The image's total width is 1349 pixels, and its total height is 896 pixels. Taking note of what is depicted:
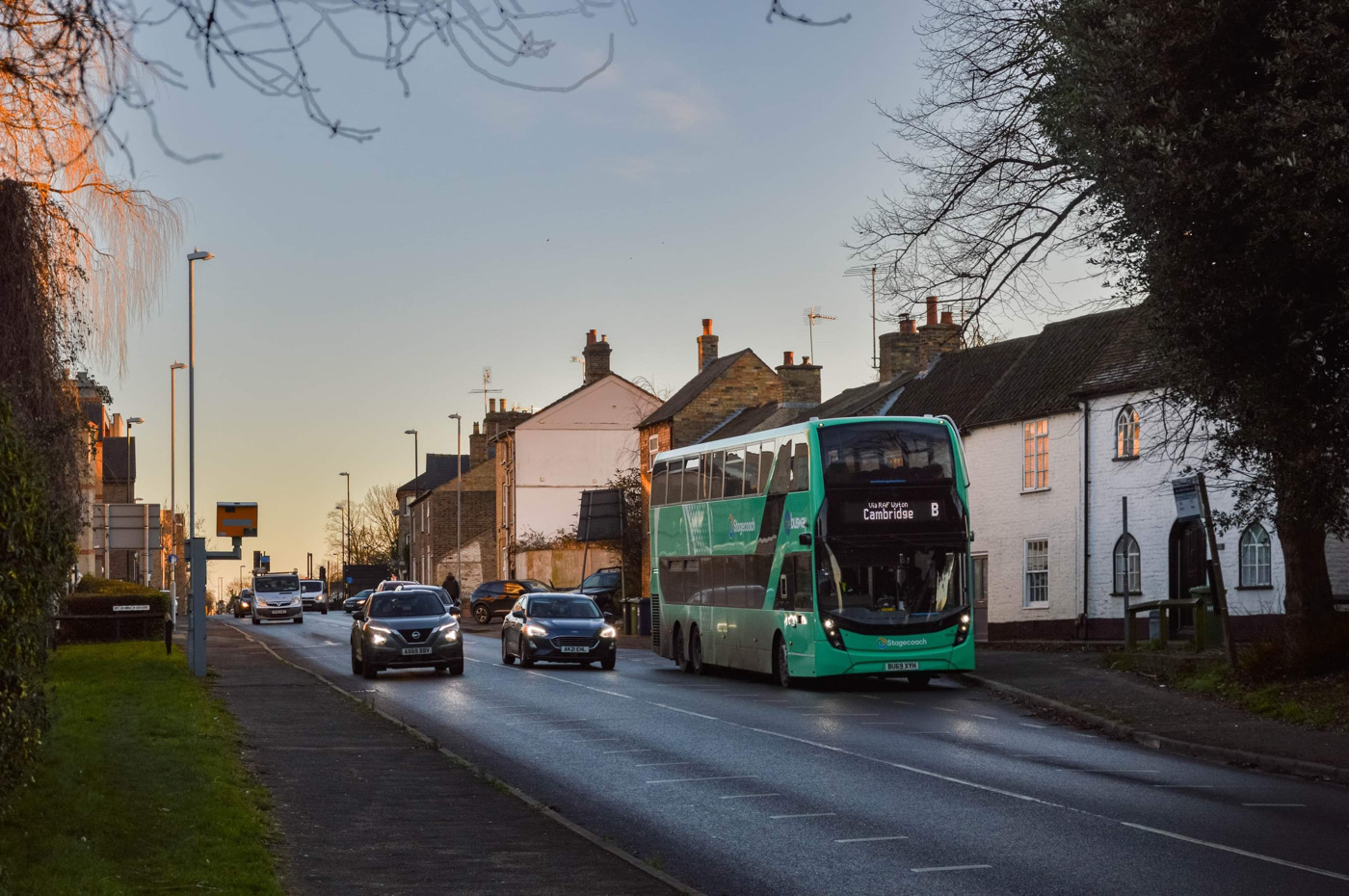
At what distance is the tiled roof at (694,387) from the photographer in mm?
65812

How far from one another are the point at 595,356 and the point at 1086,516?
46.4m

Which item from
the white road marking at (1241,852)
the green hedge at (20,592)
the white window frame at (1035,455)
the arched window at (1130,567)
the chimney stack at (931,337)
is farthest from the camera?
the chimney stack at (931,337)

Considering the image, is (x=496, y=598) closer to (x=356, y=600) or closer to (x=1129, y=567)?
(x=356, y=600)

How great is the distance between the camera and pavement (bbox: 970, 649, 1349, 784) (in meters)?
15.3

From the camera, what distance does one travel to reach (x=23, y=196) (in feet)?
53.7

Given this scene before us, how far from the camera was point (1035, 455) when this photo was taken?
3888 cm

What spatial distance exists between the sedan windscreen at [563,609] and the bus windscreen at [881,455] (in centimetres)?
888

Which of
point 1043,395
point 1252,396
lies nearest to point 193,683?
point 1252,396

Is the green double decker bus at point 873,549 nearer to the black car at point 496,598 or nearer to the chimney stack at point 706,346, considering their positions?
the black car at point 496,598

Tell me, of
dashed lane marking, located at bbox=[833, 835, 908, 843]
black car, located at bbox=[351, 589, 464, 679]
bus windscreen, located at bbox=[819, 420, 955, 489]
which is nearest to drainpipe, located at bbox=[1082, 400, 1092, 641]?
bus windscreen, located at bbox=[819, 420, 955, 489]

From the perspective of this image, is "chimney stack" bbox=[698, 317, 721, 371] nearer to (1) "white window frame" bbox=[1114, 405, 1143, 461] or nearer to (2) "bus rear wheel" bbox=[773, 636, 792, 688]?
(1) "white window frame" bbox=[1114, 405, 1143, 461]

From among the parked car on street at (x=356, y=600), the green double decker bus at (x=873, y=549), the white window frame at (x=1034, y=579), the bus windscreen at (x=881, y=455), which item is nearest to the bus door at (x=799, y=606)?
the green double decker bus at (x=873, y=549)

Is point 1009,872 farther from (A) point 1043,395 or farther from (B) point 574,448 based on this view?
(B) point 574,448

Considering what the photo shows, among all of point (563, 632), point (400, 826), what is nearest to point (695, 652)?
point (563, 632)
